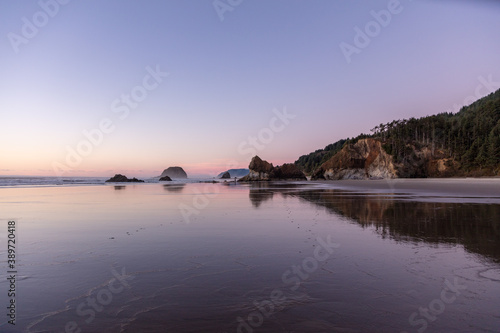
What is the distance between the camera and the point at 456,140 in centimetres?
9419

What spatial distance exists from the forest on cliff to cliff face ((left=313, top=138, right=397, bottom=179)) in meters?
4.14

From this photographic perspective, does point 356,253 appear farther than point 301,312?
Yes

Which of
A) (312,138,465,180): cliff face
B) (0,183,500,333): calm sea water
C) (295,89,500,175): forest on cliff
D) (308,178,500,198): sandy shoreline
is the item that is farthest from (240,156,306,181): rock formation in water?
(0,183,500,333): calm sea water

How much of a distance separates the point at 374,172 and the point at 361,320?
11348 cm

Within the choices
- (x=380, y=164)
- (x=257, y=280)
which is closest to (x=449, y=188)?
(x=257, y=280)

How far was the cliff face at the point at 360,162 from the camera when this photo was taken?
347 ft

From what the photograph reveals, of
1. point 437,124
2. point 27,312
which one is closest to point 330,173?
point 437,124

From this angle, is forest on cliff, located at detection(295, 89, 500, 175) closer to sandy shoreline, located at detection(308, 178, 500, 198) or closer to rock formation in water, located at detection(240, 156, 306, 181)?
sandy shoreline, located at detection(308, 178, 500, 198)

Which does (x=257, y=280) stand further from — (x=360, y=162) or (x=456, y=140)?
(x=360, y=162)

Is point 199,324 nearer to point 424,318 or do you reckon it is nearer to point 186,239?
point 424,318

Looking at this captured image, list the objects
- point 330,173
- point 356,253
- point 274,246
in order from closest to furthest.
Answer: point 356,253
point 274,246
point 330,173

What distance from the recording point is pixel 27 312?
402 cm

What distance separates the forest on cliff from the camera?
8088cm

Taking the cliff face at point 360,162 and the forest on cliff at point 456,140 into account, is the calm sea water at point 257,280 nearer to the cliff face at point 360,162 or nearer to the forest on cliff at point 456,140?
the forest on cliff at point 456,140
